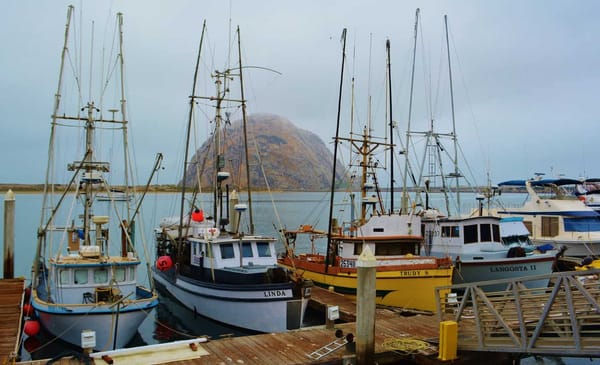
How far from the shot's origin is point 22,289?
19359 mm

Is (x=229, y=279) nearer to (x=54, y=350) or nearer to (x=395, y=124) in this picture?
(x=54, y=350)

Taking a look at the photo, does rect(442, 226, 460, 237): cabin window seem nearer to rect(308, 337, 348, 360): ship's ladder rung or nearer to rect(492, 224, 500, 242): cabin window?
rect(492, 224, 500, 242): cabin window

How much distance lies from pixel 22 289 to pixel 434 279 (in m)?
15.8

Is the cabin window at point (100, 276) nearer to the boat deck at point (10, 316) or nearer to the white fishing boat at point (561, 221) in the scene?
the boat deck at point (10, 316)

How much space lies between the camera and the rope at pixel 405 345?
39.5ft

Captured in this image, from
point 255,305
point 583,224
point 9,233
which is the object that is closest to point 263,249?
point 255,305

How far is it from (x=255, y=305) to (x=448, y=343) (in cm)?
710

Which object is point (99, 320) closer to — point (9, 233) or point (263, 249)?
point (263, 249)

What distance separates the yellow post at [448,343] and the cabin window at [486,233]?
12914mm

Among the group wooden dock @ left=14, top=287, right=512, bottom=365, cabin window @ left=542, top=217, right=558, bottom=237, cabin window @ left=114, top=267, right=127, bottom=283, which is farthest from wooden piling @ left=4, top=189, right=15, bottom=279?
cabin window @ left=542, top=217, right=558, bottom=237

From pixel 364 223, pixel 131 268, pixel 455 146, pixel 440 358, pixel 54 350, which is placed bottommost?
pixel 54 350

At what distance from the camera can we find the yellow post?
11.6 meters

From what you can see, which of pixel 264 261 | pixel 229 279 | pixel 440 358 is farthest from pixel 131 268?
pixel 440 358

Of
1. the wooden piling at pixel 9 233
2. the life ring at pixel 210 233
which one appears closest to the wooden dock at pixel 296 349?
the life ring at pixel 210 233
